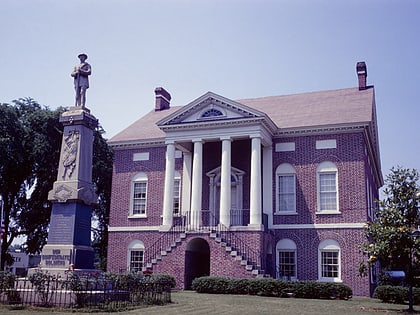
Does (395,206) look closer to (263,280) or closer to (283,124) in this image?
(263,280)

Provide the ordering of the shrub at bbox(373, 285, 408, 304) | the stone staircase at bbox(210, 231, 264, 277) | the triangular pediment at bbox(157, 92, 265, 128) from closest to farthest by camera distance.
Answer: the shrub at bbox(373, 285, 408, 304)
the stone staircase at bbox(210, 231, 264, 277)
the triangular pediment at bbox(157, 92, 265, 128)

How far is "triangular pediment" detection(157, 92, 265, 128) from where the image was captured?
27828 millimetres

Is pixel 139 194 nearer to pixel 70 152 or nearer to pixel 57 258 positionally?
pixel 70 152

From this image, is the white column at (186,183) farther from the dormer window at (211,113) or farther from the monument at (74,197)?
the monument at (74,197)

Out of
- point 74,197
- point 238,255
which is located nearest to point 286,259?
point 238,255

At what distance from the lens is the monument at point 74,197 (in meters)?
15.7

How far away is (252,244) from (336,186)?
5.92 m

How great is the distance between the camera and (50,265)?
618 inches

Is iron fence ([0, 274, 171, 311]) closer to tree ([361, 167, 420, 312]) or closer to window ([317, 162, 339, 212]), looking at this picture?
tree ([361, 167, 420, 312])

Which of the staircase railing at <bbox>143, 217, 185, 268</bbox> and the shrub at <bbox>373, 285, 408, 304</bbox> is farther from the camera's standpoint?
the staircase railing at <bbox>143, 217, 185, 268</bbox>

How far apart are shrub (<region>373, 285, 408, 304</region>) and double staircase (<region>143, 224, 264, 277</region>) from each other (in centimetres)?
573

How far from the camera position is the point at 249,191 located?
29.3 m

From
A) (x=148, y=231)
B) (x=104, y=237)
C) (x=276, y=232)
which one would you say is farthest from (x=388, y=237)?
(x=104, y=237)

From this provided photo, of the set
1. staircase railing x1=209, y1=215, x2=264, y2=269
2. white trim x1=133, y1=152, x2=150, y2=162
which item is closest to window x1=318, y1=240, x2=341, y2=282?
staircase railing x1=209, y1=215, x2=264, y2=269
